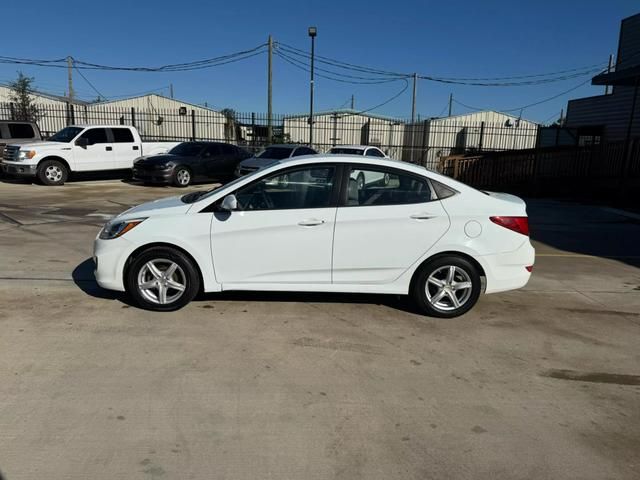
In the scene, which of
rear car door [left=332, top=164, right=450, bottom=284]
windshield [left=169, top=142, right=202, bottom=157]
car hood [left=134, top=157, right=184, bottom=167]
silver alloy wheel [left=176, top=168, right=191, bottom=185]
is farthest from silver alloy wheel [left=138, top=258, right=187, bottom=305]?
windshield [left=169, top=142, right=202, bottom=157]

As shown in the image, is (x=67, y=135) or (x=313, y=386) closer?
(x=313, y=386)

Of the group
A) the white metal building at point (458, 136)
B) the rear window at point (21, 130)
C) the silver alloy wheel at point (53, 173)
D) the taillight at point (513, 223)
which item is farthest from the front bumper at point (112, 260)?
the white metal building at point (458, 136)

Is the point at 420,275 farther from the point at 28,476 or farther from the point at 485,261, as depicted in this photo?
the point at 28,476

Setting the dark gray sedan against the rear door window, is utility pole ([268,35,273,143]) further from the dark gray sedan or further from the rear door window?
the rear door window

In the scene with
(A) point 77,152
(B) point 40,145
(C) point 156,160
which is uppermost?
(B) point 40,145

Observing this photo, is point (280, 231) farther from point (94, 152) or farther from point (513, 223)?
point (94, 152)

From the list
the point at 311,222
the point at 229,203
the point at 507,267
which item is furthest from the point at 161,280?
the point at 507,267

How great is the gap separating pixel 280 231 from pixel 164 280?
4.09 feet

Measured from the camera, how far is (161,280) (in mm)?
4879

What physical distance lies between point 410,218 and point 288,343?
168 cm

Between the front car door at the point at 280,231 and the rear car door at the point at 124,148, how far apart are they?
13729 millimetres

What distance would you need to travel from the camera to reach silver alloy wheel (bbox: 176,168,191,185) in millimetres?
16497

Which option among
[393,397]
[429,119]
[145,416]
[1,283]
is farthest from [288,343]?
[429,119]

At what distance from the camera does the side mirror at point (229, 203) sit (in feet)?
15.5
